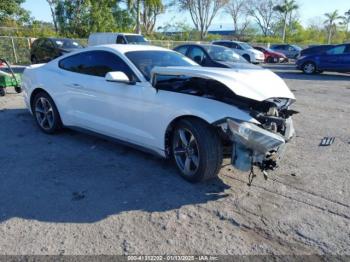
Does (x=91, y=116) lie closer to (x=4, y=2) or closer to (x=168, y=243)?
(x=168, y=243)

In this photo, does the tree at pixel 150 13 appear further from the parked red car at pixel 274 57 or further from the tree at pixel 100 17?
the parked red car at pixel 274 57

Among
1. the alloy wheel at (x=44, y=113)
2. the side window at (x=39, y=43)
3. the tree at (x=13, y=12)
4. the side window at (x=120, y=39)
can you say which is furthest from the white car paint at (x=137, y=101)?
the tree at (x=13, y=12)

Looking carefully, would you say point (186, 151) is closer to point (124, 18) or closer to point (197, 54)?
point (197, 54)

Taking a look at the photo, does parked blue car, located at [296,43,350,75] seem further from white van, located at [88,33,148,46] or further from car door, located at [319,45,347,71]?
white van, located at [88,33,148,46]

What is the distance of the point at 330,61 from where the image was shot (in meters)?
16.6

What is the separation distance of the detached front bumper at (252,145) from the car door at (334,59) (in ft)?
48.2

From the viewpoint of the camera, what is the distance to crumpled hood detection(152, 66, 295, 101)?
3.72 meters

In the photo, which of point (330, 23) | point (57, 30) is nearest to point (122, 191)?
point (57, 30)

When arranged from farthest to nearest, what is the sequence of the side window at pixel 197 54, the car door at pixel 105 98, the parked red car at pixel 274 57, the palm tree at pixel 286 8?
the palm tree at pixel 286 8 < the parked red car at pixel 274 57 < the side window at pixel 197 54 < the car door at pixel 105 98

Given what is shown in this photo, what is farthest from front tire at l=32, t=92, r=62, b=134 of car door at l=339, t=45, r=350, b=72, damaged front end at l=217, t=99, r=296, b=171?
car door at l=339, t=45, r=350, b=72

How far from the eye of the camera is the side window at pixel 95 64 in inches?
184

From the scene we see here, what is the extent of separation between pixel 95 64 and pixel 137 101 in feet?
3.90

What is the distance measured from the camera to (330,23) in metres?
69.1

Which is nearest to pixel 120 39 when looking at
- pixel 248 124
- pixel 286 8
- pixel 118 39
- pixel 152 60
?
pixel 118 39
